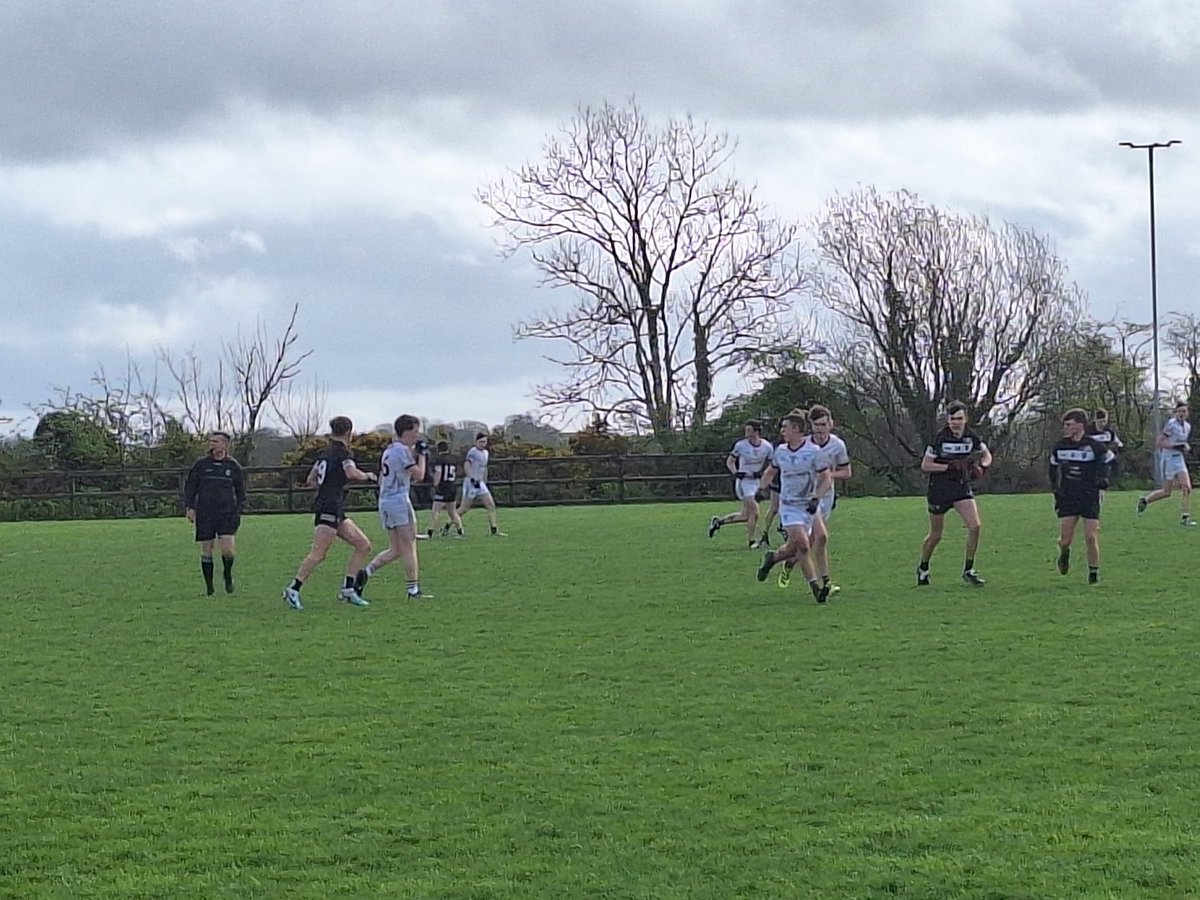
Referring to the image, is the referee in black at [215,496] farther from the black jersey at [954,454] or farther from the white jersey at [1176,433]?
the white jersey at [1176,433]

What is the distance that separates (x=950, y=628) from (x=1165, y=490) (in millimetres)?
13604

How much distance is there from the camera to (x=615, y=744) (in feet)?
25.5

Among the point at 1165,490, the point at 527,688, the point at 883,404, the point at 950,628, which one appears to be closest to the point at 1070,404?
the point at 883,404

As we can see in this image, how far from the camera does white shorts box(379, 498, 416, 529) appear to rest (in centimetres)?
1508

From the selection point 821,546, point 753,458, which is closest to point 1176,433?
point 753,458

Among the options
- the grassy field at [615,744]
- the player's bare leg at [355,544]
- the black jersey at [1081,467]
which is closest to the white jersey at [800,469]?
the grassy field at [615,744]

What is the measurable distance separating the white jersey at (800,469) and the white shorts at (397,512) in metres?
3.45

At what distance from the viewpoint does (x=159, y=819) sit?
6480 millimetres

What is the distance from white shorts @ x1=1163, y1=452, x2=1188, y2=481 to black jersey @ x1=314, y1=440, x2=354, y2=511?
44.2ft

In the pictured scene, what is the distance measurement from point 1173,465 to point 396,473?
13.2 metres

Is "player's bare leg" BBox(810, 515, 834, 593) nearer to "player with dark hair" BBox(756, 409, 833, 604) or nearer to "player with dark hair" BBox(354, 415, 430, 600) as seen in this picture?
"player with dark hair" BBox(756, 409, 833, 604)

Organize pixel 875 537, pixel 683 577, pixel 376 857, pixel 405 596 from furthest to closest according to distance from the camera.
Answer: pixel 875 537 → pixel 683 577 → pixel 405 596 → pixel 376 857

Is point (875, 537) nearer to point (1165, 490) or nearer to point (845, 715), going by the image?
point (1165, 490)

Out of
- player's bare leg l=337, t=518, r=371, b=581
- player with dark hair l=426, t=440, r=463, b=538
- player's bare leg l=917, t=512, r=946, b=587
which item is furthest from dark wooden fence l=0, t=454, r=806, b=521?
player's bare leg l=917, t=512, r=946, b=587
